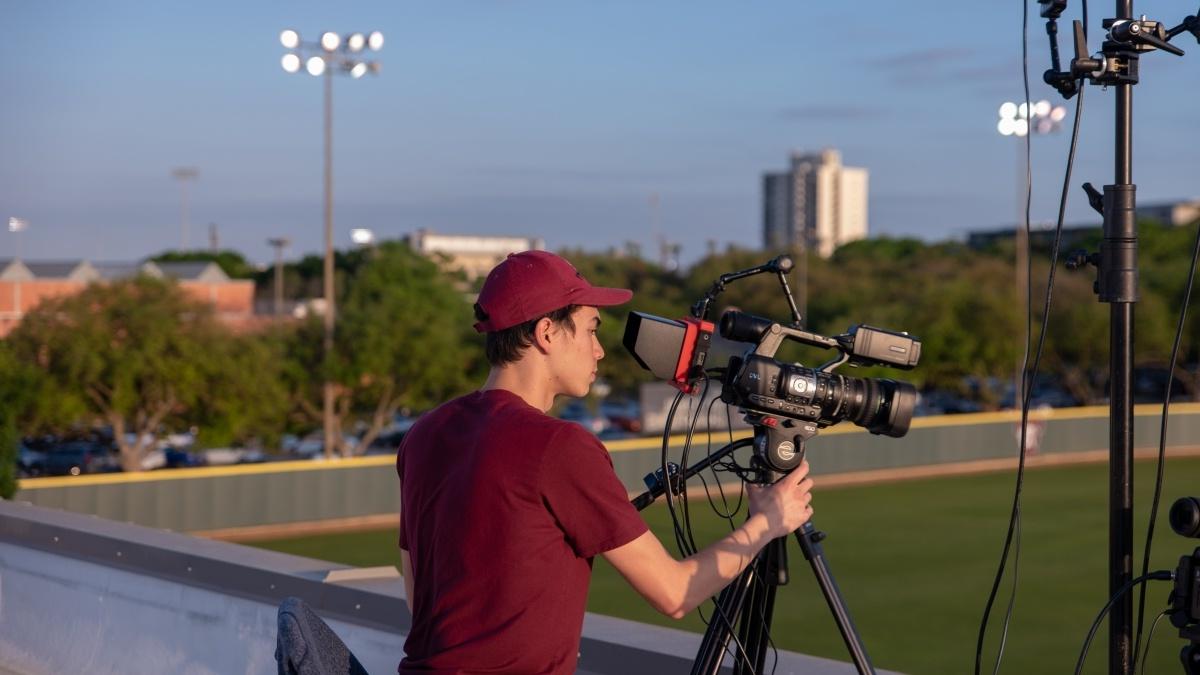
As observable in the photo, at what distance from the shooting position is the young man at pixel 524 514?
2289 millimetres


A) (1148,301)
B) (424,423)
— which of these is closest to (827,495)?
(424,423)

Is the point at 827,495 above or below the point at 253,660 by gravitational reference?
below

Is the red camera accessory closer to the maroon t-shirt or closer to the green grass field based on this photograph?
the maroon t-shirt

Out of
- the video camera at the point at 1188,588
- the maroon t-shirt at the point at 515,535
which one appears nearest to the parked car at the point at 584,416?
the video camera at the point at 1188,588

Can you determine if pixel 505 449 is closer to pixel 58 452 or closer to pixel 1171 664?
pixel 1171 664

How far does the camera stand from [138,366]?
30.5 meters

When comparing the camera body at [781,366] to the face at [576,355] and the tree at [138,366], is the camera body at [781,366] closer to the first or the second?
the face at [576,355]

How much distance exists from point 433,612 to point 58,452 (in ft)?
104

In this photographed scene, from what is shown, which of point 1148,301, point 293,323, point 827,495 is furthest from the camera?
point 1148,301

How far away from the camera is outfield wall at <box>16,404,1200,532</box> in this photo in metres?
19.9

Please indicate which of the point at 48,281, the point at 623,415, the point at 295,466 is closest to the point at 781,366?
the point at 295,466

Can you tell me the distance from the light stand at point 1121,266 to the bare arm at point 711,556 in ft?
3.33

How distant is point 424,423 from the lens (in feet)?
8.17

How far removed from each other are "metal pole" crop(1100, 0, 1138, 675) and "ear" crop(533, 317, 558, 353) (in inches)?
57.3
